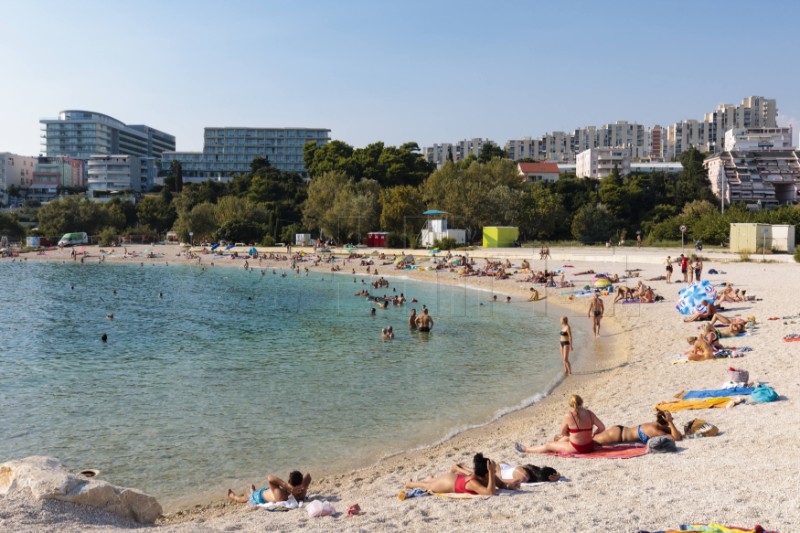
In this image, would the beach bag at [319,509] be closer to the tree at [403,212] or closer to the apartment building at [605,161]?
the tree at [403,212]

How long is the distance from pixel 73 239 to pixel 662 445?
79534mm

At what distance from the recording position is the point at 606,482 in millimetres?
7102

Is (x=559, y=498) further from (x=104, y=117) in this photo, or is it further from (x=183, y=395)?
(x=104, y=117)

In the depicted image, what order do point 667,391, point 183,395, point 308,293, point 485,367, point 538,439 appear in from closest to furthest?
point 538,439 → point 667,391 → point 183,395 → point 485,367 → point 308,293

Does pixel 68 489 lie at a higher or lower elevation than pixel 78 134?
lower

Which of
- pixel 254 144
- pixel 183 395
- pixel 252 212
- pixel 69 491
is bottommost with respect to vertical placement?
pixel 183 395

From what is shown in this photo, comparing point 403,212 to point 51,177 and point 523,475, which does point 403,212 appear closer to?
point 523,475

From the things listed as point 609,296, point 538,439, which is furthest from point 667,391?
point 609,296

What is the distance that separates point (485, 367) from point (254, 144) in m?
140

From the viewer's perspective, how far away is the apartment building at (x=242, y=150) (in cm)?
14450

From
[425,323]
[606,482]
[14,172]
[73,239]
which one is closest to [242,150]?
[14,172]

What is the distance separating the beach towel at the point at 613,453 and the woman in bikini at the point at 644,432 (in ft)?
0.36

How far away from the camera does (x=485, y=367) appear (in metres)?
16.2

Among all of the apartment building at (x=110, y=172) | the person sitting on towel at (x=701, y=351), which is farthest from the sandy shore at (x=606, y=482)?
the apartment building at (x=110, y=172)
